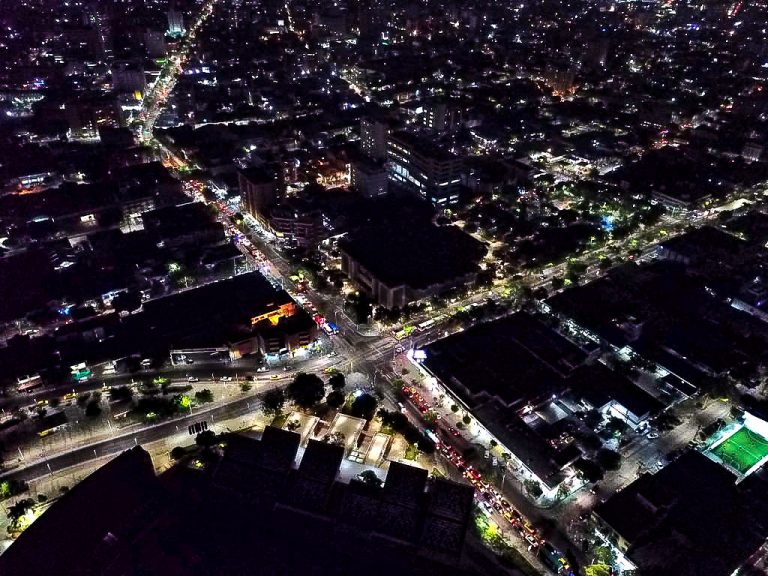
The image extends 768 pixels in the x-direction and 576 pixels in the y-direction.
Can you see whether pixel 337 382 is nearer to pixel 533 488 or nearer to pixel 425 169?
pixel 533 488

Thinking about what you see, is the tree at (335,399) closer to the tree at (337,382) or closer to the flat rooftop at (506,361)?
the tree at (337,382)

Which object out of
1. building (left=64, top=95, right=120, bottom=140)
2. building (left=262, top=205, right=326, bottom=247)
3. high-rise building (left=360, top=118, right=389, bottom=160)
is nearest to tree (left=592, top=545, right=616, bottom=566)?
building (left=262, top=205, right=326, bottom=247)

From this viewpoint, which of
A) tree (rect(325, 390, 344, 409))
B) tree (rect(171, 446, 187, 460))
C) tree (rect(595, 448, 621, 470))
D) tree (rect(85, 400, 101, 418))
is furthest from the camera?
tree (rect(325, 390, 344, 409))

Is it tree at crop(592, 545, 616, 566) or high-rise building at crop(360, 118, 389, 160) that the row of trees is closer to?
tree at crop(592, 545, 616, 566)

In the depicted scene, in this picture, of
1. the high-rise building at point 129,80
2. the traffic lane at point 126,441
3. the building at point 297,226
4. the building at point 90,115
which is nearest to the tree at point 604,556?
the traffic lane at point 126,441

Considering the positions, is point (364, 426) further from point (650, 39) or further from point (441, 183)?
point (650, 39)
